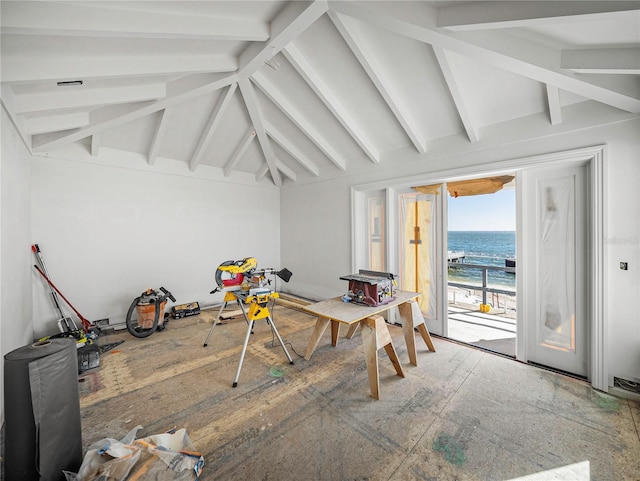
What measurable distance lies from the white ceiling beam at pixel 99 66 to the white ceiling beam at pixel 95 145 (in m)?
1.78

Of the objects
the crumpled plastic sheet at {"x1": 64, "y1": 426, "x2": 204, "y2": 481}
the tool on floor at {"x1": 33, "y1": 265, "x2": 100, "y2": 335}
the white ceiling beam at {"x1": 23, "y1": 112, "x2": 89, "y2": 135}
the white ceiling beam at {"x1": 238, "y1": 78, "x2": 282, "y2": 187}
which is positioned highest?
the white ceiling beam at {"x1": 238, "y1": 78, "x2": 282, "y2": 187}

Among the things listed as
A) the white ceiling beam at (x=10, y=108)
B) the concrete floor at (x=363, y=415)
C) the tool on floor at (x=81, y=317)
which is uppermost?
the white ceiling beam at (x=10, y=108)

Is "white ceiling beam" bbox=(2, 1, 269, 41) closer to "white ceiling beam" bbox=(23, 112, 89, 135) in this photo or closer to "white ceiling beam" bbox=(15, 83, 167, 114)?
"white ceiling beam" bbox=(15, 83, 167, 114)

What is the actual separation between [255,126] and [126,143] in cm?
210

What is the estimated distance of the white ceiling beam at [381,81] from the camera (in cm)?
223

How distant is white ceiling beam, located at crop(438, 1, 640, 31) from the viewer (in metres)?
1.39

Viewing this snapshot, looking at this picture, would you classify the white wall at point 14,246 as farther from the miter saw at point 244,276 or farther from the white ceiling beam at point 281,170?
the white ceiling beam at point 281,170

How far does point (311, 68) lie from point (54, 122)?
311 centimetres

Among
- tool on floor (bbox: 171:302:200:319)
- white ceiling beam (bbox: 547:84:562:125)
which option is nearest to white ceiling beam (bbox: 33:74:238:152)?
tool on floor (bbox: 171:302:200:319)

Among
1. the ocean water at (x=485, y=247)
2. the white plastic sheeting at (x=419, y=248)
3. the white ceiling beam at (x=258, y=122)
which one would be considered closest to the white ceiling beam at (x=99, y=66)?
the white ceiling beam at (x=258, y=122)

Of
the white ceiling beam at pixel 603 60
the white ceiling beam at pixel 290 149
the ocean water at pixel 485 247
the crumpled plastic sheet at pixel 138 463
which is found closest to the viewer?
the crumpled plastic sheet at pixel 138 463

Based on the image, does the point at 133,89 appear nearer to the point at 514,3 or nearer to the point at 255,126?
the point at 255,126

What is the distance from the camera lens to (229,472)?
1505mm

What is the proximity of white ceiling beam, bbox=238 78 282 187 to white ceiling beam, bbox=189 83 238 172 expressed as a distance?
15cm
